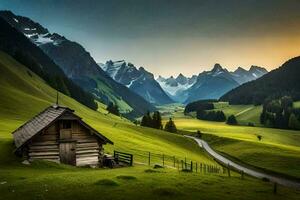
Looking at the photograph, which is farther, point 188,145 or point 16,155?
point 188,145

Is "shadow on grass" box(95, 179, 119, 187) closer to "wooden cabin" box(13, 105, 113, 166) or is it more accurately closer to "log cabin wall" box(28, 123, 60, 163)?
"wooden cabin" box(13, 105, 113, 166)

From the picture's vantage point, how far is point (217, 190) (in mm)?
33844

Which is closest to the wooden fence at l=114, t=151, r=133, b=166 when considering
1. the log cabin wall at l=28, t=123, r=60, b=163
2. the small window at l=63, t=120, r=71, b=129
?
the small window at l=63, t=120, r=71, b=129

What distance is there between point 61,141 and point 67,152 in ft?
5.80

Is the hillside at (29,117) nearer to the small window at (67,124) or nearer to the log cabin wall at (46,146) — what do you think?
the log cabin wall at (46,146)

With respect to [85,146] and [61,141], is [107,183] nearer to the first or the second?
[61,141]

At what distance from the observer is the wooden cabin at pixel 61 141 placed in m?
46.6

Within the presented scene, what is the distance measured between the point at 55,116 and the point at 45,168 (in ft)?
24.3

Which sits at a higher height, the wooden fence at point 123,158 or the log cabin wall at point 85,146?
the log cabin wall at point 85,146

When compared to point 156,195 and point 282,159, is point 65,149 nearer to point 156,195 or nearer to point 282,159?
point 156,195

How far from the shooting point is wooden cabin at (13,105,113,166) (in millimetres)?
46594

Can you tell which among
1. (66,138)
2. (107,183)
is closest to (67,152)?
(66,138)

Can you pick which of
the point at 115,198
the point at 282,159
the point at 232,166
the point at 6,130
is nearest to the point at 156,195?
the point at 115,198

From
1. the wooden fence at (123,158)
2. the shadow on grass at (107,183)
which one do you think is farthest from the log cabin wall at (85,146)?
the shadow on grass at (107,183)
